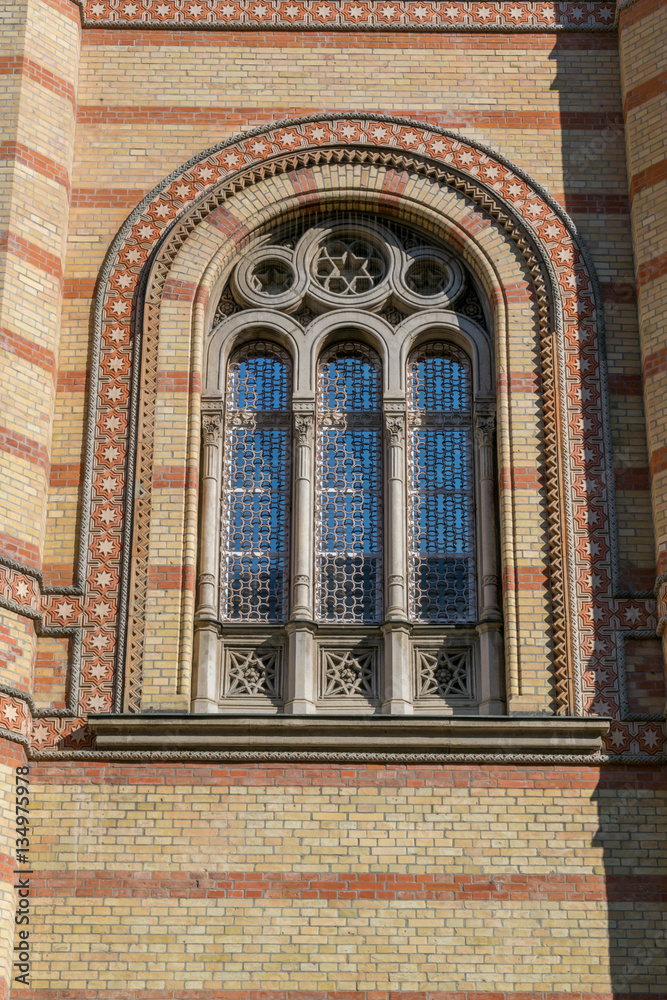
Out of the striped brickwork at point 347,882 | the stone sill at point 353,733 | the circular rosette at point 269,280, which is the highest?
the circular rosette at point 269,280

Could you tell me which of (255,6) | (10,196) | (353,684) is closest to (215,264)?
(10,196)

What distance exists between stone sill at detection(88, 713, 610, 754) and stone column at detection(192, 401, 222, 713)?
51 cm

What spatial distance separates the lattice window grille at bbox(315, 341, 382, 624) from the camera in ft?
41.5

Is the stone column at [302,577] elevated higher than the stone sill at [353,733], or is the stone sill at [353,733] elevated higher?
the stone column at [302,577]

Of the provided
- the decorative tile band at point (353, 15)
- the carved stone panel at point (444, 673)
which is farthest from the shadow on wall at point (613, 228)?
the carved stone panel at point (444, 673)

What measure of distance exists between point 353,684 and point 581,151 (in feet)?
15.5

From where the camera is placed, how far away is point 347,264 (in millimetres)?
13812

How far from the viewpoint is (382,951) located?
11.0 m

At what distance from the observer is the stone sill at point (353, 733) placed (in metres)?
11.6

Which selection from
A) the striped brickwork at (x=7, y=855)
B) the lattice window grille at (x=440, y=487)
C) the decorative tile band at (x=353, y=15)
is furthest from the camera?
the decorative tile band at (x=353, y=15)

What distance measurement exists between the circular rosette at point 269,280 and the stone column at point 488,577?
67.6 inches

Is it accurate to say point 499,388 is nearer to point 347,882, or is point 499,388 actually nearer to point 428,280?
point 428,280

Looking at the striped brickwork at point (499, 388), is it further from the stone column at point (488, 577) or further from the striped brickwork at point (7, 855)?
the striped brickwork at point (7, 855)

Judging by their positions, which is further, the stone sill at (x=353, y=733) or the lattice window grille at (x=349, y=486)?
the lattice window grille at (x=349, y=486)
